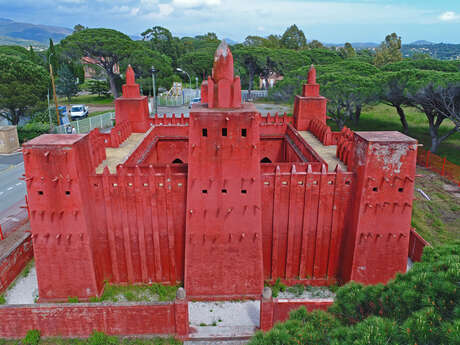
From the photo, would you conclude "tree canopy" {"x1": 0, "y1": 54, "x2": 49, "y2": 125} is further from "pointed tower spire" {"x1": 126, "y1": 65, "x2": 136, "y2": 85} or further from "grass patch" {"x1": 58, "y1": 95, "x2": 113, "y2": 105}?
"pointed tower spire" {"x1": 126, "y1": 65, "x2": 136, "y2": 85}

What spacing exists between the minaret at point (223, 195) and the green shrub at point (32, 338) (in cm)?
567

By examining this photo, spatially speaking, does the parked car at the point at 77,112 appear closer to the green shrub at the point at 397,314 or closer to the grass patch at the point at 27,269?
the grass patch at the point at 27,269

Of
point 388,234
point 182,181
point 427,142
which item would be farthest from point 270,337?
point 427,142

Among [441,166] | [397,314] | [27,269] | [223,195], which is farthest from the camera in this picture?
[441,166]

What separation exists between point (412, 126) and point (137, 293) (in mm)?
42847

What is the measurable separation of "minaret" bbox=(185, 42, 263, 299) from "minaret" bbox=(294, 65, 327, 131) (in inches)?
397

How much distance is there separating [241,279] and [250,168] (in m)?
4.86

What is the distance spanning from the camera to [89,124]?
1697 inches

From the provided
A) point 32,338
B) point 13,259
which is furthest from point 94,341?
point 13,259

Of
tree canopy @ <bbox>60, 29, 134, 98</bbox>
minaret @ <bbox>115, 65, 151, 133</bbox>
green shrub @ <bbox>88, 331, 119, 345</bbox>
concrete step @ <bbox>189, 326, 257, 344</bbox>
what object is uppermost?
tree canopy @ <bbox>60, 29, 134, 98</bbox>

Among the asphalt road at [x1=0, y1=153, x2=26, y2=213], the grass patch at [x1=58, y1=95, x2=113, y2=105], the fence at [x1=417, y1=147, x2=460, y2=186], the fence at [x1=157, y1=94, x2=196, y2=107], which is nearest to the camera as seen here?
the asphalt road at [x1=0, y1=153, x2=26, y2=213]

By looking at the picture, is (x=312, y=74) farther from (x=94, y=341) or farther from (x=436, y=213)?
(x=94, y=341)

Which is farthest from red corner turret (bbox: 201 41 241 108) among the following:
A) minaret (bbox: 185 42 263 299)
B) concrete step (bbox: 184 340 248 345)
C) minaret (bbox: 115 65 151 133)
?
minaret (bbox: 115 65 151 133)

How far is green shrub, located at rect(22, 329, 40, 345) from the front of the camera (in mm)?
12391
